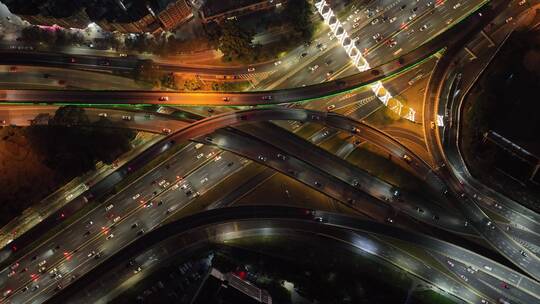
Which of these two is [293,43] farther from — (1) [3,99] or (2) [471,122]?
(1) [3,99]

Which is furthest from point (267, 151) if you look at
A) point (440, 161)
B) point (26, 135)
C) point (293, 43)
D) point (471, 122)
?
point (26, 135)

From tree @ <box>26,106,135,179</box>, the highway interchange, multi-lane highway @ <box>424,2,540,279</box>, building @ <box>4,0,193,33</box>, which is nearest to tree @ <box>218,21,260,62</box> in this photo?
the highway interchange

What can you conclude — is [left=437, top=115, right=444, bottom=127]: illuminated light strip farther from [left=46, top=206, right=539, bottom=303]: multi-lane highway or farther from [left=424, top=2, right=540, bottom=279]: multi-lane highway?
[left=46, top=206, right=539, bottom=303]: multi-lane highway

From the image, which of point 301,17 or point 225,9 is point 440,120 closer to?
point 301,17

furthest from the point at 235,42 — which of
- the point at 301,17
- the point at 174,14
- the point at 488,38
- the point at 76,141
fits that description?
the point at 488,38

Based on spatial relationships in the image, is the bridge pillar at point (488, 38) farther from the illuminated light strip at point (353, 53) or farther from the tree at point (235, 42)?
the tree at point (235, 42)
